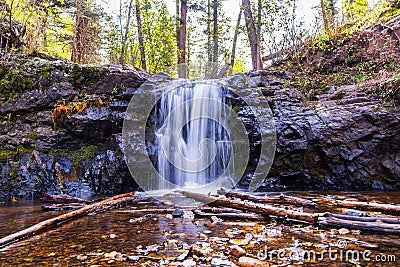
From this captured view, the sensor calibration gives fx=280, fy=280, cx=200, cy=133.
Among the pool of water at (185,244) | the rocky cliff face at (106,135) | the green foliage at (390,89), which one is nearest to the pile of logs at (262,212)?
the pool of water at (185,244)

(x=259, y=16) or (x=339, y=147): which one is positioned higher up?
(x=259, y=16)

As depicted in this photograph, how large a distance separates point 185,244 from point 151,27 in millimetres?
14317

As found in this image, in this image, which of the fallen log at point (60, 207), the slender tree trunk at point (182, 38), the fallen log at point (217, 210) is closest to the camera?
the fallen log at point (217, 210)

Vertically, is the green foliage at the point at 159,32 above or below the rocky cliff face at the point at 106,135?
above

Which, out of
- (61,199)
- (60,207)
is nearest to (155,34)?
(61,199)

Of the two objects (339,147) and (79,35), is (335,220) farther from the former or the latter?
(79,35)

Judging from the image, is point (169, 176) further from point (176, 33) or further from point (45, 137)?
point (176, 33)

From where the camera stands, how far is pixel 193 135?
30.0ft

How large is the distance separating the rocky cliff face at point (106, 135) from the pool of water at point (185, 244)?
3920mm

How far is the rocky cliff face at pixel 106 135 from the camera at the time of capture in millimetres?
7332

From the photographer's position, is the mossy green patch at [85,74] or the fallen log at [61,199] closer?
the fallen log at [61,199]

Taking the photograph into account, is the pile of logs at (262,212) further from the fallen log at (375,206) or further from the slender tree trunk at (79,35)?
the slender tree trunk at (79,35)

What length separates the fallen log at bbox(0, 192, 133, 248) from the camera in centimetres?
305

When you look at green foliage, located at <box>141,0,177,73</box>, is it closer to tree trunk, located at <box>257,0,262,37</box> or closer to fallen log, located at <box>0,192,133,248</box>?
tree trunk, located at <box>257,0,262,37</box>
